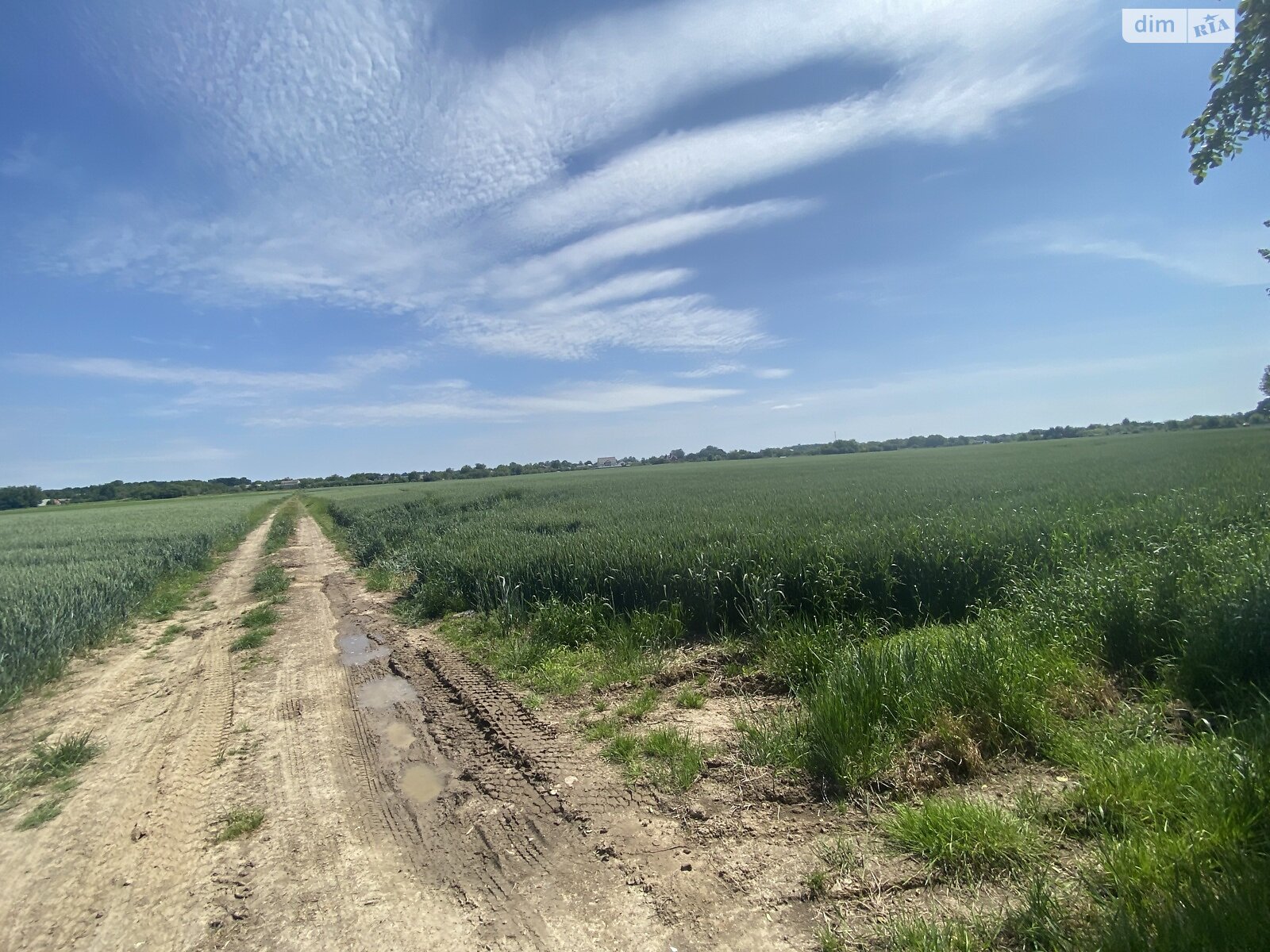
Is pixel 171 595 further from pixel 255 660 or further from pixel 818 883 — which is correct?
pixel 818 883

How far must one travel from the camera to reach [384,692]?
671cm

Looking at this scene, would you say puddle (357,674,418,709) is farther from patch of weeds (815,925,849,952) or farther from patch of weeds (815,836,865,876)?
patch of weeds (815,925,849,952)

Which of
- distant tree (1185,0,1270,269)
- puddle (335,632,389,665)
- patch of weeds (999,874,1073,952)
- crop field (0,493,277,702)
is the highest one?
distant tree (1185,0,1270,269)

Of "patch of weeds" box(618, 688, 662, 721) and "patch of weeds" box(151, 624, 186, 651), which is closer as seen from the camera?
"patch of weeds" box(618, 688, 662, 721)

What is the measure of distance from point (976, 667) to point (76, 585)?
15081 mm

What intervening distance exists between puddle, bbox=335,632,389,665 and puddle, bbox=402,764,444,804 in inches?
147

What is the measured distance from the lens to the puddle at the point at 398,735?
525 centimetres

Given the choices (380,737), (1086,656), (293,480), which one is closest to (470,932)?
(380,737)

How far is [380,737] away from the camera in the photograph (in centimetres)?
542

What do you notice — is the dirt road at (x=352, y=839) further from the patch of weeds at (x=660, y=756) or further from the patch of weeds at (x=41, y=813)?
the patch of weeds at (x=660, y=756)

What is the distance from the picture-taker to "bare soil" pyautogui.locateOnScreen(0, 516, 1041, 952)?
9.59ft

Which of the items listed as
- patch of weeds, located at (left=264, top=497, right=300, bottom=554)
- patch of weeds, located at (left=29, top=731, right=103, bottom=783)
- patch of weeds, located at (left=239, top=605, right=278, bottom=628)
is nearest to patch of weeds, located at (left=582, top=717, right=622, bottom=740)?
patch of weeds, located at (left=29, top=731, right=103, bottom=783)

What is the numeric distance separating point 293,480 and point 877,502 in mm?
154589

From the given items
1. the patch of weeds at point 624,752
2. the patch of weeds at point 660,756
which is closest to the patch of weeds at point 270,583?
the patch of weeds at point 624,752
